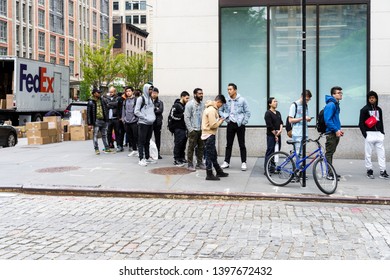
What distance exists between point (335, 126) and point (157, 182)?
372 cm

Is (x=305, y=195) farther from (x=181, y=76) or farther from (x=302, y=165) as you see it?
(x=181, y=76)

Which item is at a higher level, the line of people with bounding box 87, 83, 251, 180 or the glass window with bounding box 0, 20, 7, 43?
the glass window with bounding box 0, 20, 7, 43

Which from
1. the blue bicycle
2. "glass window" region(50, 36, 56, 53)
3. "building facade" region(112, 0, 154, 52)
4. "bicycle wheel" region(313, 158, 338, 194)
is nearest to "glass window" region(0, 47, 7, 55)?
"glass window" region(50, 36, 56, 53)

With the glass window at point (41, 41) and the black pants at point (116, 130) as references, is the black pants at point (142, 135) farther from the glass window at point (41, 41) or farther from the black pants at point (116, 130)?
the glass window at point (41, 41)

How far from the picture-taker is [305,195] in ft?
31.9

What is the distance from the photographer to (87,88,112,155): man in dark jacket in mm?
15523

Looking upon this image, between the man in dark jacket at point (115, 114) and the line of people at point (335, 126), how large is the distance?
19.1 feet

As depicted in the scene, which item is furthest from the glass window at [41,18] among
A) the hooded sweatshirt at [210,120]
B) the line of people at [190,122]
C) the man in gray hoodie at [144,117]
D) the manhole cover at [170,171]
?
the hooded sweatshirt at [210,120]

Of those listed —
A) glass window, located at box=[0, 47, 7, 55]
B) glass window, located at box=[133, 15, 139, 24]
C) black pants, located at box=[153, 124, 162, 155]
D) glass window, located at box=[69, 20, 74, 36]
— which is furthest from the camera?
glass window, located at box=[133, 15, 139, 24]

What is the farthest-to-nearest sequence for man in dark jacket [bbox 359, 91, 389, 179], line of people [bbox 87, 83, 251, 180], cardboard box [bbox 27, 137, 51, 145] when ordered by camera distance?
cardboard box [bbox 27, 137, 51, 145]
man in dark jacket [bbox 359, 91, 389, 179]
line of people [bbox 87, 83, 251, 180]

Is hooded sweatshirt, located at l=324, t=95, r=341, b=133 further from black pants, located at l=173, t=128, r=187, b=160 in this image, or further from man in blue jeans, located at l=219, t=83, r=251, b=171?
black pants, located at l=173, t=128, r=187, b=160

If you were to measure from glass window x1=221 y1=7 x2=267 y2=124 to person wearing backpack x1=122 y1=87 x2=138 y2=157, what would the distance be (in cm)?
256

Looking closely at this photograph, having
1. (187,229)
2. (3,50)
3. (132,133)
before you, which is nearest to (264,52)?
(132,133)
